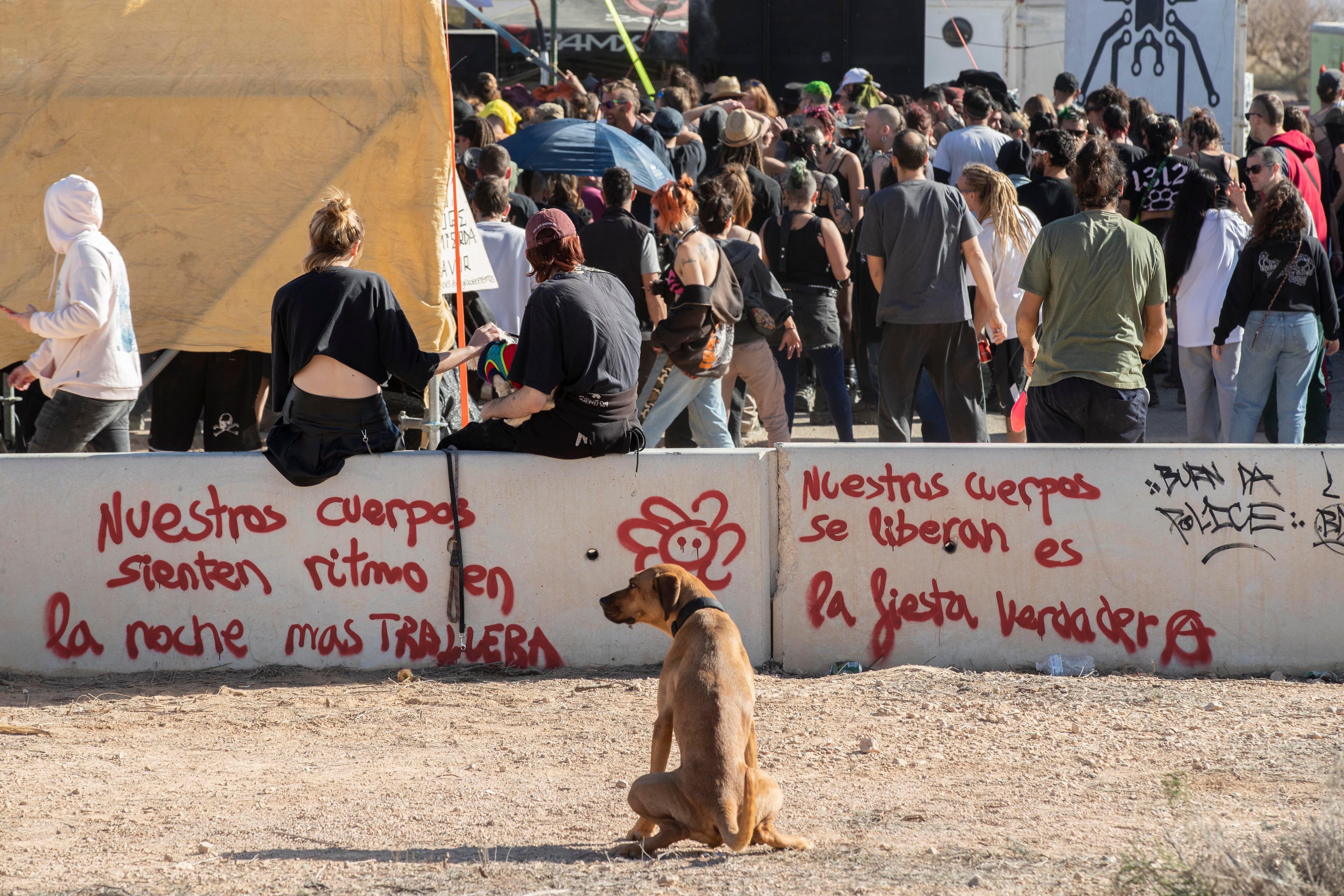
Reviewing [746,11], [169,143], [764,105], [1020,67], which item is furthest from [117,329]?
[1020,67]

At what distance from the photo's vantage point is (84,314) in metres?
6.22

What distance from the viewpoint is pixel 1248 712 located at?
5371 mm

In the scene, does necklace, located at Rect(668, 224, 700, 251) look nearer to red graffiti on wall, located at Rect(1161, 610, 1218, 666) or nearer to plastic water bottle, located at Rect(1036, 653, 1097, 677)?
plastic water bottle, located at Rect(1036, 653, 1097, 677)

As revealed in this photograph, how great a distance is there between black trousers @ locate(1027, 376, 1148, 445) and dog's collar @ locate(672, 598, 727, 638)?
8.10 feet

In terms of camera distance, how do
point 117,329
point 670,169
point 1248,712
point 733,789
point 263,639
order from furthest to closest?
point 670,169 → point 117,329 → point 263,639 → point 1248,712 → point 733,789

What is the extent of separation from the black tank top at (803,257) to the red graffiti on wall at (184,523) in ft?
13.4

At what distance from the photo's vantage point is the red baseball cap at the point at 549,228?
5676 mm

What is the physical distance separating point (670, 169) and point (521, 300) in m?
3.31

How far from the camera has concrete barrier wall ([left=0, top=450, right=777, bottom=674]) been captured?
5.88 metres

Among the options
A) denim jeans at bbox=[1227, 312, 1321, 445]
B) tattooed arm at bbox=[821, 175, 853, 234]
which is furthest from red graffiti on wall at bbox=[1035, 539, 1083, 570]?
tattooed arm at bbox=[821, 175, 853, 234]

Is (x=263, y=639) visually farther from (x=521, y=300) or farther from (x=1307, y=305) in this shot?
(x=1307, y=305)

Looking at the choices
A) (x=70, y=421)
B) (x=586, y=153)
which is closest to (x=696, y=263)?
(x=70, y=421)

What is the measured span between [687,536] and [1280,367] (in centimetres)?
384

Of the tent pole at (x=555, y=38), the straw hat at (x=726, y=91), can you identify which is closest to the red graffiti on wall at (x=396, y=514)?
the straw hat at (x=726, y=91)
